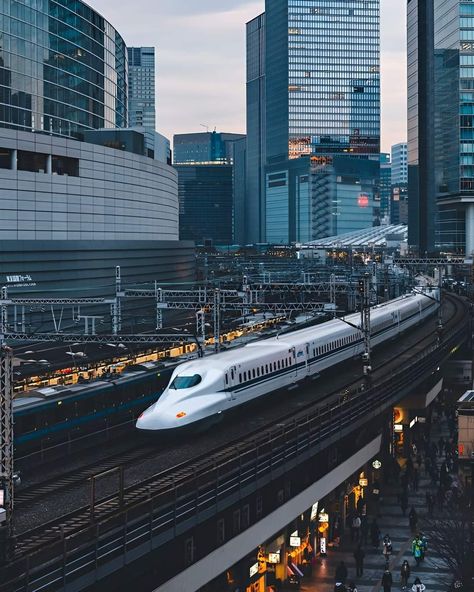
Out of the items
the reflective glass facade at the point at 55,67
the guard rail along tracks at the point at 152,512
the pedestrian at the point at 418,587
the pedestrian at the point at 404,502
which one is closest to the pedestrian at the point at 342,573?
the pedestrian at the point at 418,587

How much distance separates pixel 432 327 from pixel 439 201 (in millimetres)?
72659

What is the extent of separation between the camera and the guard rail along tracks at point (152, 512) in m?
19.4

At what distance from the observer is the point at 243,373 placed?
1550 inches

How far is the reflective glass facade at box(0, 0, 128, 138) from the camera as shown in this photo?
74375 millimetres

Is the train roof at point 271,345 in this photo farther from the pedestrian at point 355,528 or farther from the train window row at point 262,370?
the pedestrian at point 355,528

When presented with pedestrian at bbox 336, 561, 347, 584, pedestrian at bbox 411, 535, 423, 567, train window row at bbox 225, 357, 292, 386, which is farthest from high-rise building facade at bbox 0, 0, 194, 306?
Answer: pedestrian at bbox 336, 561, 347, 584

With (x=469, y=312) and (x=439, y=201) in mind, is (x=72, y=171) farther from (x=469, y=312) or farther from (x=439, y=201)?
(x=439, y=201)

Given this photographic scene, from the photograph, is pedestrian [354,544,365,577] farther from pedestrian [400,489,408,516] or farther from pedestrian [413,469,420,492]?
pedestrian [413,469,420,492]

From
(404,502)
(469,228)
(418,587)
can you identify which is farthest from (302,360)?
(469,228)

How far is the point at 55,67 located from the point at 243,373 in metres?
50.1

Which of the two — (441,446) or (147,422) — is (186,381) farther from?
(441,446)

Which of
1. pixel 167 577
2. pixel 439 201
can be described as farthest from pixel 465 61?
pixel 167 577

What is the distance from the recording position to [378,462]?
147ft

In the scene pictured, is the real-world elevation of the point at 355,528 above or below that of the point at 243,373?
below
